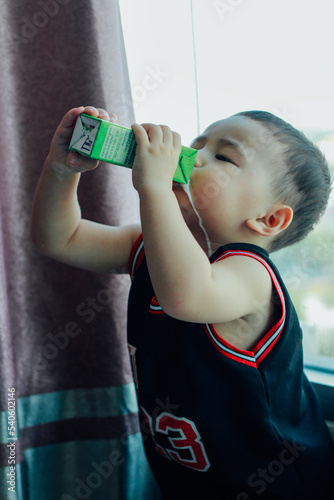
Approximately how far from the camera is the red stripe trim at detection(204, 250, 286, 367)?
24.6 inches

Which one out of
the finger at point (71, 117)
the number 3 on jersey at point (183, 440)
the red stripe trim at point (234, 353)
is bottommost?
the number 3 on jersey at point (183, 440)

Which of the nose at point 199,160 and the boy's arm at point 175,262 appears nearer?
the boy's arm at point 175,262

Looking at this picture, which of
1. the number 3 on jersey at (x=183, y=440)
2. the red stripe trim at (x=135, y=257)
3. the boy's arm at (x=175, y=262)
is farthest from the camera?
the red stripe trim at (x=135, y=257)

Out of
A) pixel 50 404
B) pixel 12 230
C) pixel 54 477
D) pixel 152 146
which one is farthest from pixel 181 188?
pixel 54 477

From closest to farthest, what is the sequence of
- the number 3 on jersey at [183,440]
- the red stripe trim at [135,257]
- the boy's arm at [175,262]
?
the boy's arm at [175,262], the number 3 on jersey at [183,440], the red stripe trim at [135,257]

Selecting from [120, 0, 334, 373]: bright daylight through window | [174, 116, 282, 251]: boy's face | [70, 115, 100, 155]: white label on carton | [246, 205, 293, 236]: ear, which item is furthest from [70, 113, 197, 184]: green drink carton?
[120, 0, 334, 373]: bright daylight through window

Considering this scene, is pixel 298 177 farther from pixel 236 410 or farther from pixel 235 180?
pixel 236 410

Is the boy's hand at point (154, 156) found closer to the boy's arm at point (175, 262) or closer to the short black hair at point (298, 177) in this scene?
the boy's arm at point (175, 262)

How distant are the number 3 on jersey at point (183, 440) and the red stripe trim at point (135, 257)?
257mm

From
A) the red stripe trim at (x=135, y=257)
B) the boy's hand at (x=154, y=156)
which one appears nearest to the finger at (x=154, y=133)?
the boy's hand at (x=154, y=156)

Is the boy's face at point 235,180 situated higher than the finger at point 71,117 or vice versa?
the finger at point 71,117

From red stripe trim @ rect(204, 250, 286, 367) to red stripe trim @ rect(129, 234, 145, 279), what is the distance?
195 mm

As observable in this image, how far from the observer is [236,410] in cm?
65

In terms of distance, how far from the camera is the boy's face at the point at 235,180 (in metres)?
0.67
